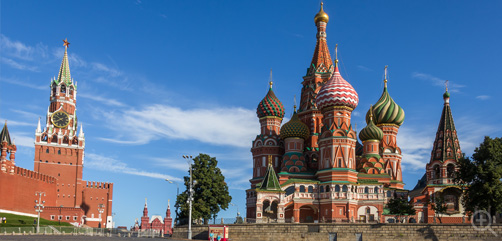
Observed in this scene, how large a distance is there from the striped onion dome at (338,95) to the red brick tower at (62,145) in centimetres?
5403

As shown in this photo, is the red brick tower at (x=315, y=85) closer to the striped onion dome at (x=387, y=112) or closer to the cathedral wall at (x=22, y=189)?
the striped onion dome at (x=387, y=112)

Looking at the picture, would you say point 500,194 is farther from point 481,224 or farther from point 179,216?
point 179,216

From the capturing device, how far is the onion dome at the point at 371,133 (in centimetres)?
6400

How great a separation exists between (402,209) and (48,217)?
5980 centimetres

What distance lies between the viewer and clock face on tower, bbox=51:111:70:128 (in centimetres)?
10188

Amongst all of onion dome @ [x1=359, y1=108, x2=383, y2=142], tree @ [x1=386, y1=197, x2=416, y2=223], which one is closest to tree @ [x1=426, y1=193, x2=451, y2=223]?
tree @ [x1=386, y1=197, x2=416, y2=223]

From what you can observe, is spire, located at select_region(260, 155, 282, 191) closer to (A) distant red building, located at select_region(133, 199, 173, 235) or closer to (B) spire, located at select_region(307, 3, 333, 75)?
(B) spire, located at select_region(307, 3, 333, 75)

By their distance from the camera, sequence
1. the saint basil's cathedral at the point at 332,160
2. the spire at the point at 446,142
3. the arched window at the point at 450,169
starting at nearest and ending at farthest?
the arched window at the point at 450,169 → the spire at the point at 446,142 → the saint basil's cathedral at the point at 332,160

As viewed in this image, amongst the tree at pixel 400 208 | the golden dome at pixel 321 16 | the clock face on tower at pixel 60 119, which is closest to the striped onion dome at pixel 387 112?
the golden dome at pixel 321 16

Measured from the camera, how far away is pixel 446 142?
55656 mm

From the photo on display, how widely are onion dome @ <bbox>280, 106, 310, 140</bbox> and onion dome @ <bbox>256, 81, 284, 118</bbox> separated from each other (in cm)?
344

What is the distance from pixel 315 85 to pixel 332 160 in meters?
14.2

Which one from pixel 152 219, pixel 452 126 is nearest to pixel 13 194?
pixel 152 219

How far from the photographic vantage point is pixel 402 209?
2103 inches
